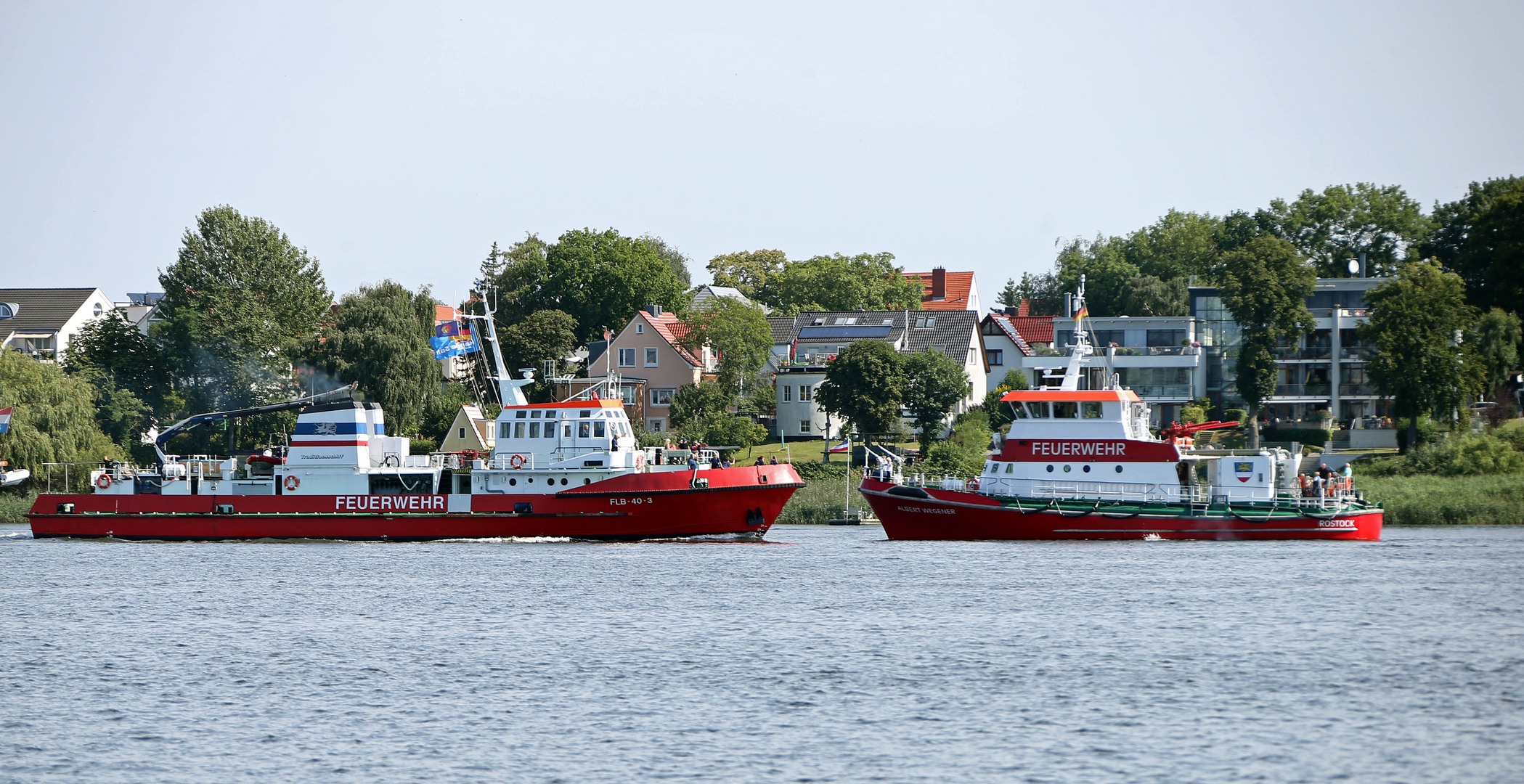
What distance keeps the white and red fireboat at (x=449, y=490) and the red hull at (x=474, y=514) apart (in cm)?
4

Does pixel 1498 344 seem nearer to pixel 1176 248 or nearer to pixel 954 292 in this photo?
pixel 1176 248

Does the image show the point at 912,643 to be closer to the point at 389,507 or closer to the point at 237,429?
the point at 389,507

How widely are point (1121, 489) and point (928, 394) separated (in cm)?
2650

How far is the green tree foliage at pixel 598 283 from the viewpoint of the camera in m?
88.1

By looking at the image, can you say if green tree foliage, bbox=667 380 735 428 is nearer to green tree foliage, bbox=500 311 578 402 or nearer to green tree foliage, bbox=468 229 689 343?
green tree foliage, bbox=500 311 578 402

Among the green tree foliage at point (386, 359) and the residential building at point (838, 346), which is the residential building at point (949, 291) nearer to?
the residential building at point (838, 346)

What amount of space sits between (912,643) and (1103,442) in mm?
16622

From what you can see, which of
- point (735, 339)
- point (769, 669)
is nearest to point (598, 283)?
point (735, 339)

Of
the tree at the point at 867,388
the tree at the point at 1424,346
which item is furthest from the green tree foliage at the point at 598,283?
the tree at the point at 1424,346

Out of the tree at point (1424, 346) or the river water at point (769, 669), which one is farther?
the tree at point (1424, 346)

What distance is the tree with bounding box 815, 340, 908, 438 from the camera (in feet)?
218

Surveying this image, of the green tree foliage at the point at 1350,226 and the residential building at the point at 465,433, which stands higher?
the green tree foliage at the point at 1350,226

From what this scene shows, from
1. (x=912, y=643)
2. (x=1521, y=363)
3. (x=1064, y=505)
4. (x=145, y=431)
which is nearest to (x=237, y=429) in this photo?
(x=145, y=431)

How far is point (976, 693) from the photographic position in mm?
22141
